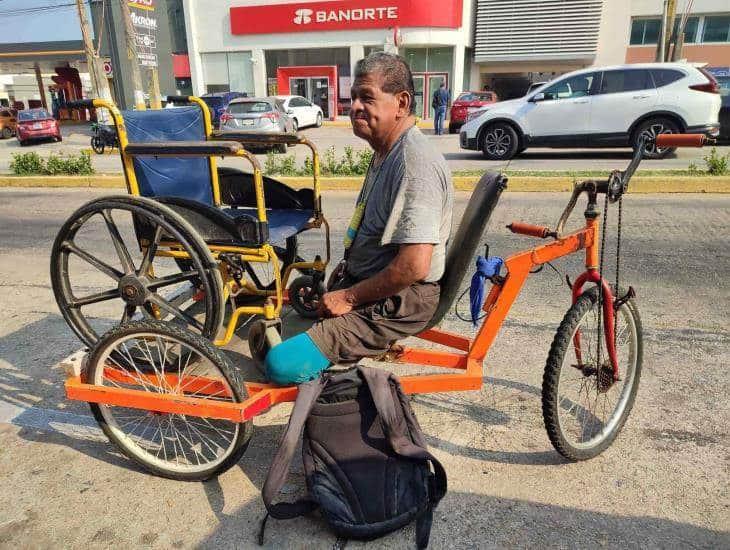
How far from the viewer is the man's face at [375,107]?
216 centimetres

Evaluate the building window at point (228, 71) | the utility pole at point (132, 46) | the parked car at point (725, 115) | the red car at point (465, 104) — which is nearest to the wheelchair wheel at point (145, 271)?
the parked car at point (725, 115)

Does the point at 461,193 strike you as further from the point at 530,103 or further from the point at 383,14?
the point at 383,14

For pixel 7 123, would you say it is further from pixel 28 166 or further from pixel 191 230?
pixel 191 230

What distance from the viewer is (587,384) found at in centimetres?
269

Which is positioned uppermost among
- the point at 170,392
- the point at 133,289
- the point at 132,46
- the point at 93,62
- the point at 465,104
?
the point at 132,46

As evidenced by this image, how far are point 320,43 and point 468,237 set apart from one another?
27.9 metres

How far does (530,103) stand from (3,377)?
36.2 feet

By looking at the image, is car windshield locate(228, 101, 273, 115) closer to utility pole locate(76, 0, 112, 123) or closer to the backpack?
utility pole locate(76, 0, 112, 123)

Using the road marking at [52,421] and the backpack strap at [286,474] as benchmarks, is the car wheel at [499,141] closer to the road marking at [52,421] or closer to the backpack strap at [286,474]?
the road marking at [52,421]

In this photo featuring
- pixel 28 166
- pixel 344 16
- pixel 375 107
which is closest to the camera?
pixel 375 107

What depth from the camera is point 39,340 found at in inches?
154

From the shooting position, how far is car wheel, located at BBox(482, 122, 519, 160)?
39.5 feet

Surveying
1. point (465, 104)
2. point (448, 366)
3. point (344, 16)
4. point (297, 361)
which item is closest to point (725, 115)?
point (465, 104)

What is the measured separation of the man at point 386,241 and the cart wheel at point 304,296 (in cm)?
102
